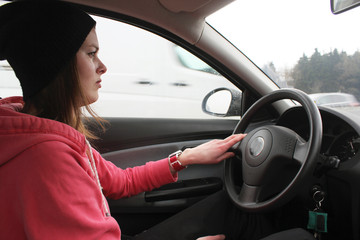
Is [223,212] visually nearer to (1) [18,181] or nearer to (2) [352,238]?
(2) [352,238]

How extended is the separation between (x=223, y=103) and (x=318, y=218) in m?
1.16

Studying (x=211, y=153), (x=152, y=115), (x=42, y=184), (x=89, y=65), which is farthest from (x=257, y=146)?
(x=152, y=115)

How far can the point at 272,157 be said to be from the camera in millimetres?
1277

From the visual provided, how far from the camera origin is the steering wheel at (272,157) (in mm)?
1138

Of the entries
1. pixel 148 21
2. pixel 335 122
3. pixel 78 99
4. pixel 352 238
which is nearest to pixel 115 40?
pixel 148 21

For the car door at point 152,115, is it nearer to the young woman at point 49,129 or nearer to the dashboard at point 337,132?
the dashboard at point 337,132

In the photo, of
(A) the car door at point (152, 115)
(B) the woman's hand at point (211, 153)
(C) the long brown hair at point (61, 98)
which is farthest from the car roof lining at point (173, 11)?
(C) the long brown hair at point (61, 98)

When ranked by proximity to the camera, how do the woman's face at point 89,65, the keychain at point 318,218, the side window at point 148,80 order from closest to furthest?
the woman's face at point 89,65, the keychain at point 318,218, the side window at point 148,80

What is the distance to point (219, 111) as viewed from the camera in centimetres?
230

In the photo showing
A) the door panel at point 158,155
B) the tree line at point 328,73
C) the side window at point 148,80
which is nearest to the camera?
the tree line at point 328,73

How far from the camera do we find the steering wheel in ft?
3.73

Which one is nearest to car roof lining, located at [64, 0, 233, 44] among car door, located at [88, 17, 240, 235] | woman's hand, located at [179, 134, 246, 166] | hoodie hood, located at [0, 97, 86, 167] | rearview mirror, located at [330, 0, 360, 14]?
car door, located at [88, 17, 240, 235]

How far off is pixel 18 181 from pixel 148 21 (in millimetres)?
1200

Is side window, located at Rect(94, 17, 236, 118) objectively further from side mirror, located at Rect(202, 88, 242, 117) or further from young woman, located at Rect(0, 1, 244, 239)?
young woman, located at Rect(0, 1, 244, 239)
